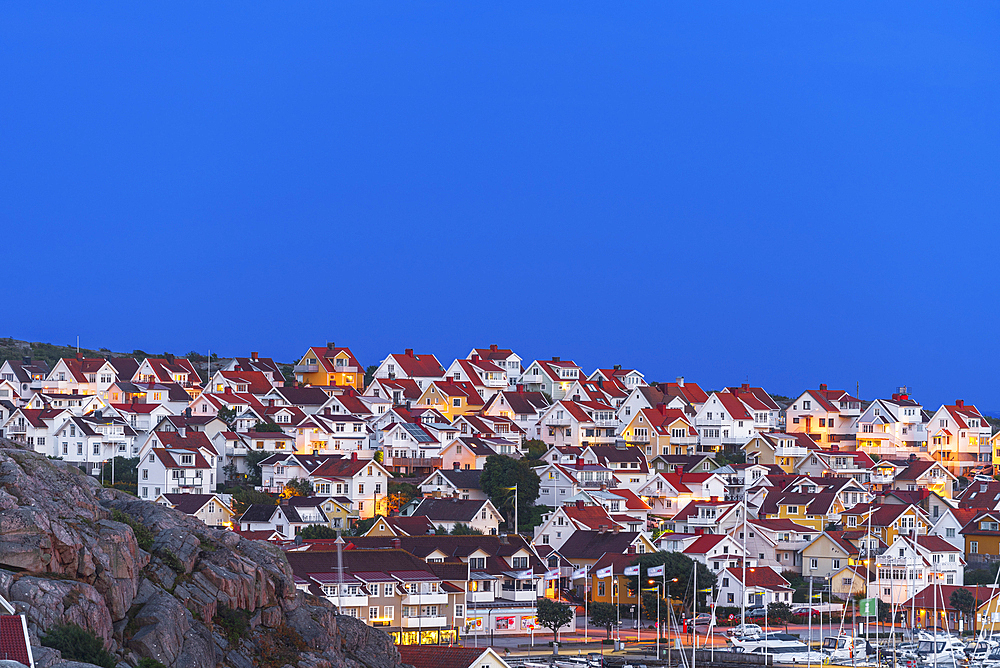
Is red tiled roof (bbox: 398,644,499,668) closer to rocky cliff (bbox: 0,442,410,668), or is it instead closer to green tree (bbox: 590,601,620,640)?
rocky cliff (bbox: 0,442,410,668)

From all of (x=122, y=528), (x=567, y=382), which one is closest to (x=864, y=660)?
(x=122, y=528)

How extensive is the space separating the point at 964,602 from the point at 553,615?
1676 cm

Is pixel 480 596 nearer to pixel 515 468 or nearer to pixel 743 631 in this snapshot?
pixel 743 631

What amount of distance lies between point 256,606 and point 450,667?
5855mm

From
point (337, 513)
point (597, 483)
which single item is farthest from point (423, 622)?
point (597, 483)

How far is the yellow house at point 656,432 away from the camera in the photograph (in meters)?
101

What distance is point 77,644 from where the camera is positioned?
104ft

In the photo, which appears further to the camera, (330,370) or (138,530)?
(330,370)

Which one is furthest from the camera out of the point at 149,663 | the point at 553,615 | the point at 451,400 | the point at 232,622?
the point at 451,400

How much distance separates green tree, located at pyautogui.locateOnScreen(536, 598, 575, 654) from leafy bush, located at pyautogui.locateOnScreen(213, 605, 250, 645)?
934 inches

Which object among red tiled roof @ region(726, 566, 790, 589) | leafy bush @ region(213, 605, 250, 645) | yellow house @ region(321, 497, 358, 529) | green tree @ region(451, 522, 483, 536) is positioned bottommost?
leafy bush @ region(213, 605, 250, 645)

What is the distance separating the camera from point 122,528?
3694 centimetres

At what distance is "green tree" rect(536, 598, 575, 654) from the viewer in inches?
2400

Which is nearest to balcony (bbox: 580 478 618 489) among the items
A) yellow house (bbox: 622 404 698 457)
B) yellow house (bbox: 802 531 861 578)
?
yellow house (bbox: 622 404 698 457)
